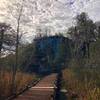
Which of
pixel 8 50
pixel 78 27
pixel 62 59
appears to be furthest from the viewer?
pixel 62 59

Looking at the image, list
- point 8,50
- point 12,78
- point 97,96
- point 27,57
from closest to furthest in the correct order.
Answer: point 97,96 < point 12,78 < point 8,50 < point 27,57

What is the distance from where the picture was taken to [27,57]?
39.8 m

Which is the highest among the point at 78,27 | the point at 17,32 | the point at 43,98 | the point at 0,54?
→ the point at 78,27

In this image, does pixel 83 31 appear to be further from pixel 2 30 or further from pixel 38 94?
pixel 38 94

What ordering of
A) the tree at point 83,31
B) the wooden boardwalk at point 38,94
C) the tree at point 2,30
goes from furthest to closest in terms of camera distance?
the tree at point 83,31 < the tree at point 2,30 < the wooden boardwalk at point 38,94

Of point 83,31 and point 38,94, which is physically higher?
point 83,31

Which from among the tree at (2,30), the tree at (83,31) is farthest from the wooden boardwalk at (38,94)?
the tree at (83,31)

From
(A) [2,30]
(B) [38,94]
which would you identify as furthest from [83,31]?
(B) [38,94]

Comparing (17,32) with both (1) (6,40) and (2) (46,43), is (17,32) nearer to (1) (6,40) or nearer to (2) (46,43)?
(1) (6,40)

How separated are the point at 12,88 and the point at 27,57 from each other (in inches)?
744

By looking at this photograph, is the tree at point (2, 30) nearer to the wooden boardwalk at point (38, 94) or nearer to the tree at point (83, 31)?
the wooden boardwalk at point (38, 94)

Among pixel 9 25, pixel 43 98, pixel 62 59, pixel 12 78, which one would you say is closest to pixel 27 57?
pixel 9 25

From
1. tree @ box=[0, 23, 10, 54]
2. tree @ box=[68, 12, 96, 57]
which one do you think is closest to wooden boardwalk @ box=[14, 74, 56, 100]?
tree @ box=[0, 23, 10, 54]

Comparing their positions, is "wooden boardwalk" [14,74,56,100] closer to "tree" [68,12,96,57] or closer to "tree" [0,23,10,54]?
"tree" [0,23,10,54]
